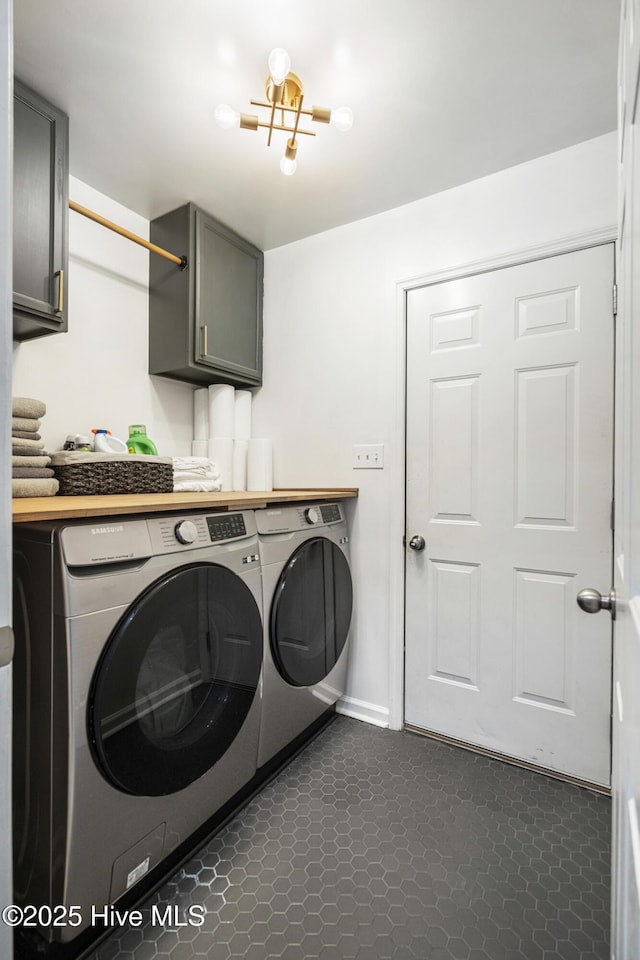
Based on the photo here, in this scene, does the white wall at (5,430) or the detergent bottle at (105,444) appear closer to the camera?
the white wall at (5,430)

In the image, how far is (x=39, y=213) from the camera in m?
1.47

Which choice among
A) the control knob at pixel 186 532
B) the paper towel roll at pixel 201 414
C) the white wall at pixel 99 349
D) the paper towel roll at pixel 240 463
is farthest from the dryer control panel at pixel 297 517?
the white wall at pixel 99 349

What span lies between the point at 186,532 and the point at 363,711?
1385mm

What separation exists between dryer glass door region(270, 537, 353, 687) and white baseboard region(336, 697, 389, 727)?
306 mm

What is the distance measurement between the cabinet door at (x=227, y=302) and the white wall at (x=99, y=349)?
12.2 inches

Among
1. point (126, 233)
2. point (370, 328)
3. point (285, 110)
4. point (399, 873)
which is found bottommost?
point (399, 873)

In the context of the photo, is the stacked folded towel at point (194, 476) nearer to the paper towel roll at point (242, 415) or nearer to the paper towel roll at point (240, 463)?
the paper towel roll at point (240, 463)

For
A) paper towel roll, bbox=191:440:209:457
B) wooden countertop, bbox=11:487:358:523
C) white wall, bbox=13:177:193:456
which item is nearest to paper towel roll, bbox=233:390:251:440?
paper towel roll, bbox=191:440:209:457

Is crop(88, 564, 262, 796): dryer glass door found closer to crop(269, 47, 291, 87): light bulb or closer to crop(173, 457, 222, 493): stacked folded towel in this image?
crop(173, 457, 222, 493): stacked folded towel

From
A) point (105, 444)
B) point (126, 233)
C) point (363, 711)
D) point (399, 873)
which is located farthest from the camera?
point (363, 711)

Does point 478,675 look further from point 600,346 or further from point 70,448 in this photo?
point 70,448

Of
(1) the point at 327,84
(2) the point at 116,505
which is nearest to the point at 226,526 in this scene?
(2) the point at 116,505

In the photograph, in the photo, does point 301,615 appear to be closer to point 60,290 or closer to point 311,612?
point 311,612

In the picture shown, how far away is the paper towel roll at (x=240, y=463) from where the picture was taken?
7.47 feet
